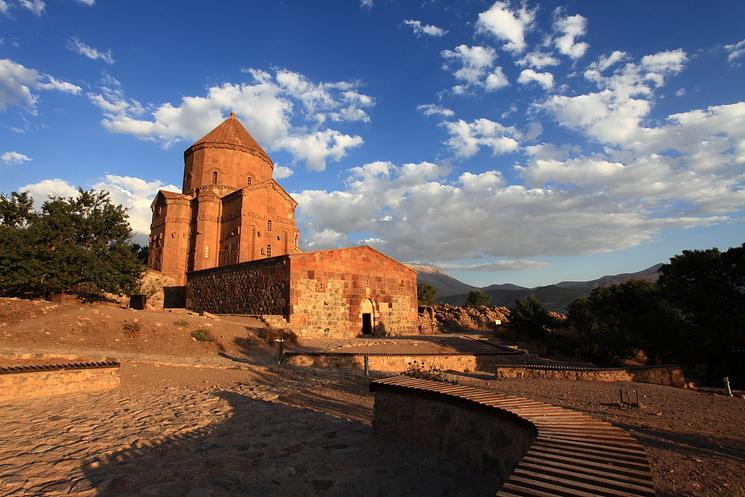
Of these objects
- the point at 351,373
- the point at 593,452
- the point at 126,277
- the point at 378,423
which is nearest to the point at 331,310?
the point at 351,373

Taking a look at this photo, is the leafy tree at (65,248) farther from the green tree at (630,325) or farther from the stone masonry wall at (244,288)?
the green tree at (630,325)

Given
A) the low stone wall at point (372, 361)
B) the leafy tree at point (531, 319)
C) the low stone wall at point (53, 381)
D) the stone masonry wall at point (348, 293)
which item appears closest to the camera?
the low stone wall at point (53, 381)

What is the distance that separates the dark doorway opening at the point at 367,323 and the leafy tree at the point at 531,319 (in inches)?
372

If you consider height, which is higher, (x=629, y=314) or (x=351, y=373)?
(x=629, y=314)

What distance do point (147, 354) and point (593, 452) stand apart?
15035 millimetres

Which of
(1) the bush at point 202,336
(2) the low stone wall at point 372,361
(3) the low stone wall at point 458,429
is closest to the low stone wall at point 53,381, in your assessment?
(2) the low stone wall at point 372,361

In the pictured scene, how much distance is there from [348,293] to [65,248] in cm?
1588

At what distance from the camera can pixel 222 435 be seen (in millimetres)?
6449

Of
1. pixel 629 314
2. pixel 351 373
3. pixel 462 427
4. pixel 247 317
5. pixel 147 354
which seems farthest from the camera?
pixel 247 317

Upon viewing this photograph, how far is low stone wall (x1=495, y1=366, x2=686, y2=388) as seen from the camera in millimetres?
13406

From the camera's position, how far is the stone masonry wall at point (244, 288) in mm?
22453

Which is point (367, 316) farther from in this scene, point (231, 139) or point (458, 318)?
point (231, 139)

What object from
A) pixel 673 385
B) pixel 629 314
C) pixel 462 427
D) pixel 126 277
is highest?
pixel 126 277

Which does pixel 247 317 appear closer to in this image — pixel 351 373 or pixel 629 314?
pixel 351 373
